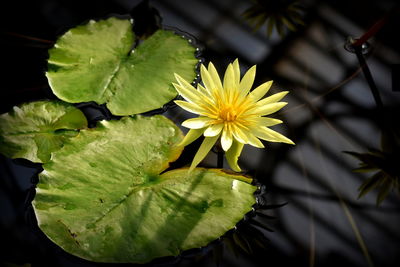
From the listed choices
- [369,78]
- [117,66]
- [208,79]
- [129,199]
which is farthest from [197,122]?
[369,78]

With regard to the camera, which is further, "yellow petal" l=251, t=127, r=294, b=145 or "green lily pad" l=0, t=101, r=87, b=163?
"green lily pad" l=0, t=101, r=87, b=163

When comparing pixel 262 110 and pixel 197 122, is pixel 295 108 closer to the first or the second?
pixel 262 110

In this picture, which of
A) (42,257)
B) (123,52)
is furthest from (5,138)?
(123,52)

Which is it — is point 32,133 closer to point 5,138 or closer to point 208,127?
point 5,138

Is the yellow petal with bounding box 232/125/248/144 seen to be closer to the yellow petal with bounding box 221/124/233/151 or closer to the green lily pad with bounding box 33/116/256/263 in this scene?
the yellow petal with bounding box 221/124/233/151

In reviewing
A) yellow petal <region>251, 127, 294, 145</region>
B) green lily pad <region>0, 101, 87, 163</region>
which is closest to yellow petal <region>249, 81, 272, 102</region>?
yellow petal <region>251, 127, 294, 145</region>
